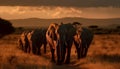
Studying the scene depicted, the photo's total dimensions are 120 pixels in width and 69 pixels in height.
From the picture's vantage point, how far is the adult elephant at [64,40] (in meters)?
20.8

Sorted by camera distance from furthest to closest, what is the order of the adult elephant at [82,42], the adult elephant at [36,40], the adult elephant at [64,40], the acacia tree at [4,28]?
the acacia tree at [4,28]
the adult elephant at [36,40]
the adult elephant at [82,42]
the adult elephant at [64,40]

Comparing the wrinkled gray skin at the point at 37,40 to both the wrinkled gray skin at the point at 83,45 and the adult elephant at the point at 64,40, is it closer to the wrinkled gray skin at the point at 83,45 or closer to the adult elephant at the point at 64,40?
the wrinkled gray skin at the point at 83,45

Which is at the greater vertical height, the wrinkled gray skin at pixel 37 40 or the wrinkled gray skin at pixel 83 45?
the wrinkled gray skin at pixel 83 45

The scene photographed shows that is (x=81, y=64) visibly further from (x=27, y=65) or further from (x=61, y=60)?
(x=27, y=65)

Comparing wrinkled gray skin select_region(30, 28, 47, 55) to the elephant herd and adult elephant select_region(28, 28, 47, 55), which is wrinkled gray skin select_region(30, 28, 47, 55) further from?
the elephant herd

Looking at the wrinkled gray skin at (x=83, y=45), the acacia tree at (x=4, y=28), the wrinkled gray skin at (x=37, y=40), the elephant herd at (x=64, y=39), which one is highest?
the elephant herd at (x=64, y=39)

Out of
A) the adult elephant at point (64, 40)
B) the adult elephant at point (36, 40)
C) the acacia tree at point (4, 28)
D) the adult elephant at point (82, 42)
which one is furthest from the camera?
the acacia tree at point (4, 28)

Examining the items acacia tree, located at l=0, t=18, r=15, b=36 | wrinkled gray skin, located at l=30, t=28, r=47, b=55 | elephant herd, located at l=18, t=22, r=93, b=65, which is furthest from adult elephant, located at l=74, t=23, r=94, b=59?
acacia tree, located at l=0, t=18, r=15, b=36

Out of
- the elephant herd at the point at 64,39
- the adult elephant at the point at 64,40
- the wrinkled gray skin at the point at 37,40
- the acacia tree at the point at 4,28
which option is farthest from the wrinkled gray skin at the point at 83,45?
the acacia tree at the point at 4,28

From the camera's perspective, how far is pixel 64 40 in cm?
2100

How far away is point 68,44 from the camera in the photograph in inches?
840

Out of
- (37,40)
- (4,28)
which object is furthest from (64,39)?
(4,28)

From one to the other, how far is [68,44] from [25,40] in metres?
8.26

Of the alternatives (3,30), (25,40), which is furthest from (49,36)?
(3,30)
